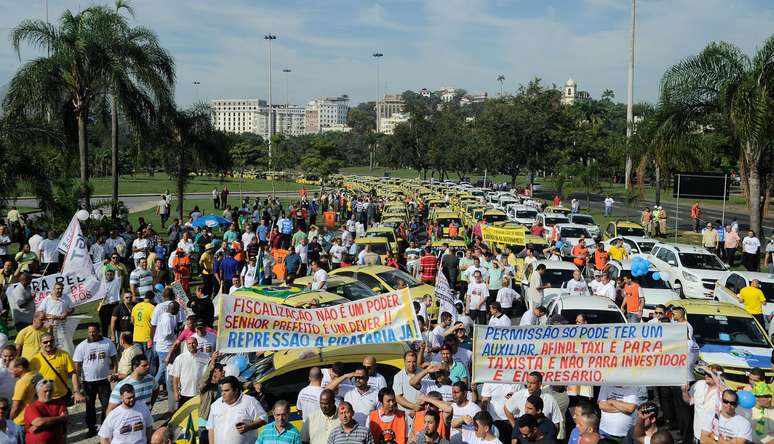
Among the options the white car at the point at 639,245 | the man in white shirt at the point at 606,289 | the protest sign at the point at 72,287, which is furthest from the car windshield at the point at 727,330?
the white car at the point at 639,245

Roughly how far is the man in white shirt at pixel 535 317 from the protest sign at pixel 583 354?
9.99 ft

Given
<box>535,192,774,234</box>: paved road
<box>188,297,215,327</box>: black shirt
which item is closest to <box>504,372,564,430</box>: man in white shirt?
<box>188,297,215,327</box>: black shirt

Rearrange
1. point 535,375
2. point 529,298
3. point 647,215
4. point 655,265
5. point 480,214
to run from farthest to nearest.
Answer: point 647,215, point 480,214, point 655,265, point 529,298, point 535,375

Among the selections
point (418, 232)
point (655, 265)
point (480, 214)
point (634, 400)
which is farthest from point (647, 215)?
point (634, 400)

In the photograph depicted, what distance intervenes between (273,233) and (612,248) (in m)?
10.3

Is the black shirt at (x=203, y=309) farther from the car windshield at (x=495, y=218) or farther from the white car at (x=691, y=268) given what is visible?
the car windshield at (x=495, y=218)

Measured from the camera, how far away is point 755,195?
25156 millimetres

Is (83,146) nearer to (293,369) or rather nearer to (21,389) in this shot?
(21,389)

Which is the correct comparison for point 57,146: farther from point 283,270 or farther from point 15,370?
point 15,370

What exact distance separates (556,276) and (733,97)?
1135cm

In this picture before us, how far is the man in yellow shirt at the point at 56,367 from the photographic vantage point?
29.0 ft

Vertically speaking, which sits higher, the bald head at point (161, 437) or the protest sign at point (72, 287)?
the protest sign at point (72, 287)

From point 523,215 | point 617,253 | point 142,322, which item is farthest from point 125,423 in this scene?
point 523,215

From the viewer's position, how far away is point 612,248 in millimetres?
20062
